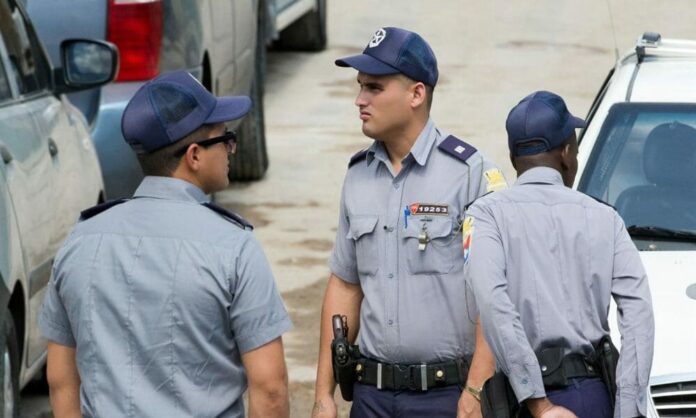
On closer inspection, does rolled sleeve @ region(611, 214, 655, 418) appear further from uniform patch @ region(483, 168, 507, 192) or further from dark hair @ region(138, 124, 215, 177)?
dark hair @ region(138, 124, 215, 177)

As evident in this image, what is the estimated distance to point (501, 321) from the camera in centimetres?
394

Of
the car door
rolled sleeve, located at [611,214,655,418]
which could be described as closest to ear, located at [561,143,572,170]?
rolled sleeve, located at [611,214,655,418]

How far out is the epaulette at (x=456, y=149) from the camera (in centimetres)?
451

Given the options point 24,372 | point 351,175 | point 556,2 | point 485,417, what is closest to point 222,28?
point 24,372

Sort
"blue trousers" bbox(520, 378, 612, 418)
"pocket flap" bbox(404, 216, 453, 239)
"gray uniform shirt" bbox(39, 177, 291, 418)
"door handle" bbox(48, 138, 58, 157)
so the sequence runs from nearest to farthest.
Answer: "gray uniform shirt" bbox(39, 177, 291, 418), "blue trousers" bbox(520, 378, 612, 418), "pocket flap" bbox(404, 216, 453, 239), "door handle" bbox(48, 138, 58, 157)

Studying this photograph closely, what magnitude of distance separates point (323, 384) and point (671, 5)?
14.7m

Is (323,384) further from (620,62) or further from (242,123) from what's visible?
(242,123)

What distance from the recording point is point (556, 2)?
18.7 metres

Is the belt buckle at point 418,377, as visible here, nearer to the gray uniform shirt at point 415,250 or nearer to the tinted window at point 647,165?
the gray uniform shirt at point 415,250

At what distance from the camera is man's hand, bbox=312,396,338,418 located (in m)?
4.52

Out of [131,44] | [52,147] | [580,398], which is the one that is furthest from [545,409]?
[131,44]

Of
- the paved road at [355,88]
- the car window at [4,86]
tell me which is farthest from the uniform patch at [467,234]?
the paved road at [355,88]

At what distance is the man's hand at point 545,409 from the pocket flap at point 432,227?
0.57 m

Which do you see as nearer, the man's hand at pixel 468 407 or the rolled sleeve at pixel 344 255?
the man's hand at pixel 468 407
